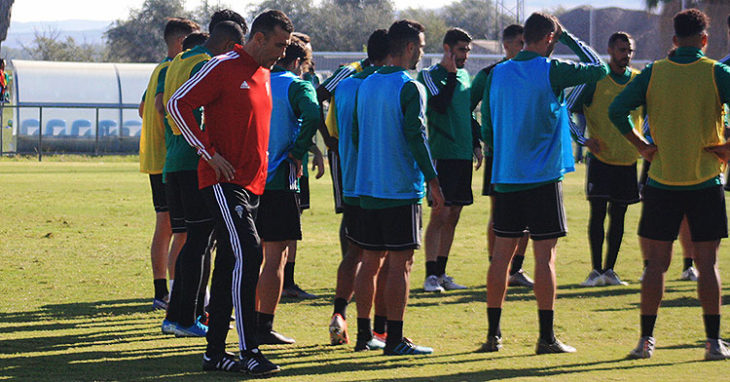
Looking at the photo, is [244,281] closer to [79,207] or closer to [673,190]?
[673,190]

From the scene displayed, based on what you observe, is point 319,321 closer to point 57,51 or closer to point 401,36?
point 401,36

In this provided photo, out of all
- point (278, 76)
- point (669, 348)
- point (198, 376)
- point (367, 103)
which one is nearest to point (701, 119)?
point (669, 348)

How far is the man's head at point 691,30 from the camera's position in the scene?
7.16 metres

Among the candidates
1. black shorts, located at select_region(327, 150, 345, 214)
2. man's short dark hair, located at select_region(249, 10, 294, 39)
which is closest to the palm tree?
black shorts, located at select_region(327, 150, 345, 214)

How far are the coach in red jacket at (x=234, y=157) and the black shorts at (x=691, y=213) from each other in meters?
2.54

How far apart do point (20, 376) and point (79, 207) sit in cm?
1178

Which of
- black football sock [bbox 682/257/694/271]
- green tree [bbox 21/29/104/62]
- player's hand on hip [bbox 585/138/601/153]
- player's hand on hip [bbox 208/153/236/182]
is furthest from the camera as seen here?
green tree [bbox 21/29/104/62]

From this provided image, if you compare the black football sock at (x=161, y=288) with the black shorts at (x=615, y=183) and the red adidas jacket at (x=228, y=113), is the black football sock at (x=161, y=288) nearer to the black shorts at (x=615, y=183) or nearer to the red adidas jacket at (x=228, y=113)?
the red adidas jacket at (x=228, y=113)

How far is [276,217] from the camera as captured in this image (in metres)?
7.79

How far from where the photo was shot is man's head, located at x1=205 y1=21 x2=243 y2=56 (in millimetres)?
7465

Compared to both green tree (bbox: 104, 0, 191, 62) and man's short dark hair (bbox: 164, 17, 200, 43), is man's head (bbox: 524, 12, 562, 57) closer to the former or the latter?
man's short dark hair (bbox: 164, 17, 200, 43)

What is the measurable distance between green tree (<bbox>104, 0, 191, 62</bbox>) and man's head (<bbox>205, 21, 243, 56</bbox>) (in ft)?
270

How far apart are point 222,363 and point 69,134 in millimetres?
28371

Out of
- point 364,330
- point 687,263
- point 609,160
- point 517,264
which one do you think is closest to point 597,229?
point 609,160
